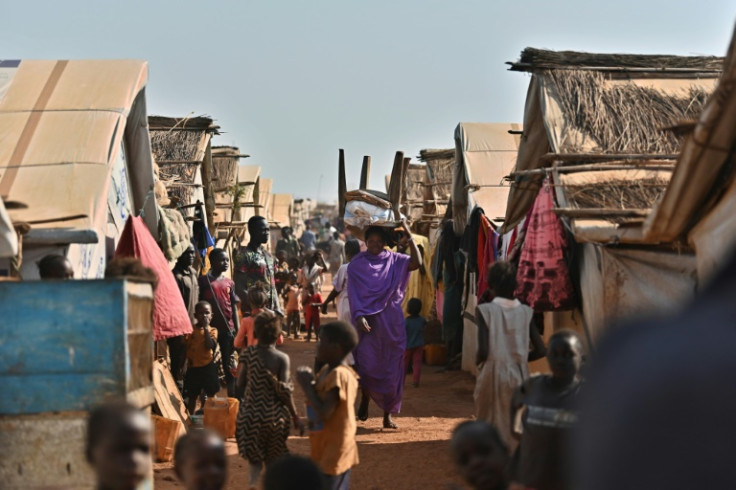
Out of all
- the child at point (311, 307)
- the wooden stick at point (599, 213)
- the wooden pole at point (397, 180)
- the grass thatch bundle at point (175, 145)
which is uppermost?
the grass thatch bundle at point (175, 145)

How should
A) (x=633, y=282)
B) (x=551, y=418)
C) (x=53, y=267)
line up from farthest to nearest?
(x=633, y=282) < (x=53, y=267) < (x=551, y=418)

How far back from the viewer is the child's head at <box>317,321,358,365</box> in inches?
234

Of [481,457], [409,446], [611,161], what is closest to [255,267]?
[409,446]

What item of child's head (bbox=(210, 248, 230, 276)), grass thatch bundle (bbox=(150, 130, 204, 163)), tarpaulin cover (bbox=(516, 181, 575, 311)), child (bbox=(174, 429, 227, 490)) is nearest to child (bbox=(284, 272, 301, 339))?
grass thatch bundle (bbox=(150, 130, 204, 163))

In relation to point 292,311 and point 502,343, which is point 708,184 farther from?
point 292,311

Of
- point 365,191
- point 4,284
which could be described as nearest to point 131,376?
point 4,284

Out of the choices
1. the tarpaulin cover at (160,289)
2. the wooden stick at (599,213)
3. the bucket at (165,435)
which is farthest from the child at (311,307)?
the wooden stick at (599,213)

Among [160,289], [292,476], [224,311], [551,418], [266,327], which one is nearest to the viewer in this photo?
[292,476]

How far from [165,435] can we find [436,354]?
329 inches

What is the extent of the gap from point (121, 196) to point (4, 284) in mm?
4254

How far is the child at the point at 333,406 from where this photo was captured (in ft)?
19.1

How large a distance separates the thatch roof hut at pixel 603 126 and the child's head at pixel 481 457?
11.7 ft

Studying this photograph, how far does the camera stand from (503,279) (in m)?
7.16

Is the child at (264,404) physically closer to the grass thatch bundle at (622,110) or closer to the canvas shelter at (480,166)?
the grass thatch bundle at (622,110)
